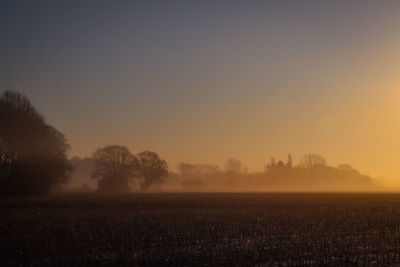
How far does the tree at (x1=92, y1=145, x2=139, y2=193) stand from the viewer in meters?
126

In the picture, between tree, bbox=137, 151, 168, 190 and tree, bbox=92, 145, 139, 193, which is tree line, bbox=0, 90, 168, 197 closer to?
tree, bbox=92, 145, 139, 193

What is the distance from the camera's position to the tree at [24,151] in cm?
6825

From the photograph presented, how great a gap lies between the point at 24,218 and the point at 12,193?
35.9 m

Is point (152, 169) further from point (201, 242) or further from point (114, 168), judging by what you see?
point (201, 242)

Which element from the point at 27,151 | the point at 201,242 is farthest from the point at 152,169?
the point at 201,242

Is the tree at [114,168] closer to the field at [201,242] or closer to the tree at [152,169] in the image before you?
the tree at [152,169]

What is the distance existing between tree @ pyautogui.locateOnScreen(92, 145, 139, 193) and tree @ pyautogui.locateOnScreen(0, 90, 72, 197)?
1812 inches

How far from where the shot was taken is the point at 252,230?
93.1 feet

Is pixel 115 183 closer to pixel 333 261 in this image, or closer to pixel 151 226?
pixel 151 226

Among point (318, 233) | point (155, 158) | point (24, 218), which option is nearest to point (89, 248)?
point (318, 233)

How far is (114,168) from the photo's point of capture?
133m

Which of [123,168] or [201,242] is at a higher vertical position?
[123,168]

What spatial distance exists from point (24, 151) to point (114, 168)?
63.4 m

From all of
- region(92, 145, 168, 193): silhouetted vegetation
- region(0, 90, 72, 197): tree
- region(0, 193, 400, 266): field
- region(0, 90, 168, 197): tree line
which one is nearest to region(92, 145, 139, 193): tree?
region(92, 145, 168, 193): silhouetted vegetation
